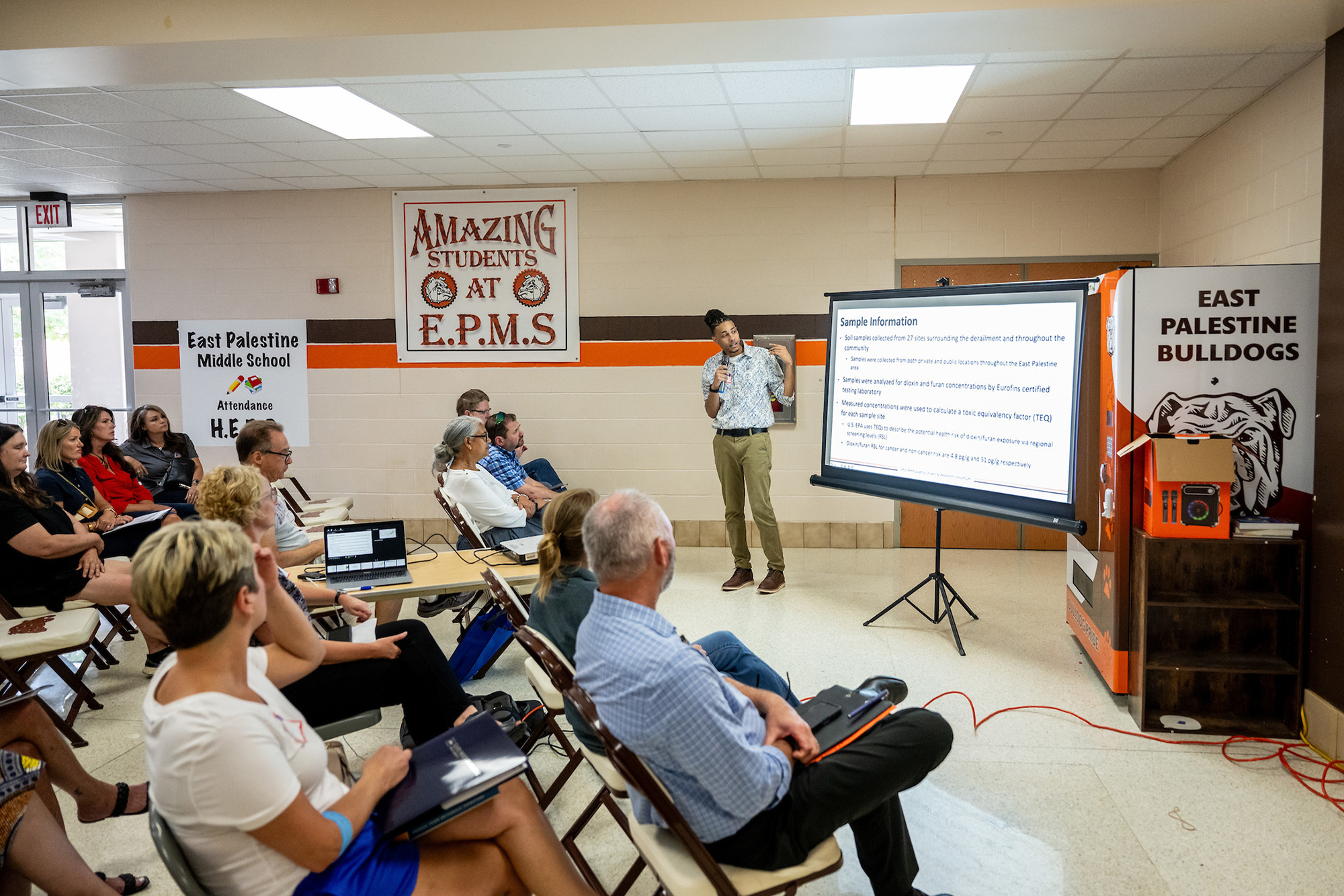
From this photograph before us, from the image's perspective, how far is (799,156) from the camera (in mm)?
5652

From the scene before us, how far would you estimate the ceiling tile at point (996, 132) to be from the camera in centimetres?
489

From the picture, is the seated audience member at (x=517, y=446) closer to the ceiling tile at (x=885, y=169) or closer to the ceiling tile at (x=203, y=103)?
the ceiling tile at (x=203, y=103)

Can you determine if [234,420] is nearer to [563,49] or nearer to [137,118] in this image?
[137,118]

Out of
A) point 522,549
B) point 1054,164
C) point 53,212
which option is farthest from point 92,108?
point 1054,164

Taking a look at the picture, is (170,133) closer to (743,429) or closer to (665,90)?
(665,90)

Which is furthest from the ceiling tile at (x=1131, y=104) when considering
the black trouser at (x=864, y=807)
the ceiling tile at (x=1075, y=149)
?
the black trouser at (x=864, y=807)

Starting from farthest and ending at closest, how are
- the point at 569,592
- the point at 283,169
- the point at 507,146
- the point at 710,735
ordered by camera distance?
the point at 283,169 → the point at 507,146 → the point at 569,592 → the point at 710,735

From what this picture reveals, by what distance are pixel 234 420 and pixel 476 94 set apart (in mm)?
4140

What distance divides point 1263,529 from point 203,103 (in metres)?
5.45

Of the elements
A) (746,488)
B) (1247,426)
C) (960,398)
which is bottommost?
(746,488)

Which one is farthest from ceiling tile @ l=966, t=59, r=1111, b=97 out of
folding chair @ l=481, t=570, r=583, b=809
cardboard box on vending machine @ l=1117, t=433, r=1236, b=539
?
folding chair @ l=481, t=570, r=583, b=809

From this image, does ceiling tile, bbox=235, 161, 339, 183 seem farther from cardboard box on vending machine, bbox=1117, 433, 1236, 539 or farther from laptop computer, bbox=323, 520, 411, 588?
cardboard box on vending machine, bbox=1117, 433, 1236, 539

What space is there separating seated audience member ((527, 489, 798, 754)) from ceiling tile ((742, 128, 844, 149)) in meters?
3.32

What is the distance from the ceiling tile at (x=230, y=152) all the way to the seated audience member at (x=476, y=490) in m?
2.62
